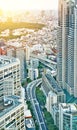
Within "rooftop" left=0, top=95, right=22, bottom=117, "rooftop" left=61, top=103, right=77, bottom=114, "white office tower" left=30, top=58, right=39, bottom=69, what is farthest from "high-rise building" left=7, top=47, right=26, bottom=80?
"rooftop" left=0, top=95, right=22, bottom=117

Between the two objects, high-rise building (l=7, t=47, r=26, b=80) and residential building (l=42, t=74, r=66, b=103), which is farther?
high-rise building (l=7, t=47, r=26, b=80)

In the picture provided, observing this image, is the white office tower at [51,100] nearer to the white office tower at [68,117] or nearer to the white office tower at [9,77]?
A: the white office tower at [68,117]

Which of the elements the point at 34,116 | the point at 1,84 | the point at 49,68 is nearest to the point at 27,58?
the point at 49,68

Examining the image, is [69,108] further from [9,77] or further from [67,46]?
[67,46]

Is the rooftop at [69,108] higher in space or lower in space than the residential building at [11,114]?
lower

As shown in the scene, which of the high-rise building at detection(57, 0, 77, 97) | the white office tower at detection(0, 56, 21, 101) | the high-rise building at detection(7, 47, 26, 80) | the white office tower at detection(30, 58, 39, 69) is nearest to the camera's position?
the white office tower at detection(0, 56, 21, 101)

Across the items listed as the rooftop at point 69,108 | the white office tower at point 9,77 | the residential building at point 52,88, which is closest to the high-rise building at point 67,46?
the residential building at point 52,88

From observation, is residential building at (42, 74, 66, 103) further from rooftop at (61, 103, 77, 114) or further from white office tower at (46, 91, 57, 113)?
rooftop at (61, 103, 77, 114)

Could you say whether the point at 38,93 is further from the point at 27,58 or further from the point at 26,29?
the point at 26,29
